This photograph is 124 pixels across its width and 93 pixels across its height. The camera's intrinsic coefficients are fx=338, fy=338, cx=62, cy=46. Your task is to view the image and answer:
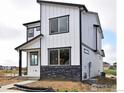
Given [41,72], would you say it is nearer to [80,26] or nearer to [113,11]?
[80,26]

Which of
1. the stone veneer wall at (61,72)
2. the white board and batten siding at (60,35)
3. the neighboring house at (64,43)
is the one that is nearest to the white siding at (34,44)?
the neighboring house at (64,43)

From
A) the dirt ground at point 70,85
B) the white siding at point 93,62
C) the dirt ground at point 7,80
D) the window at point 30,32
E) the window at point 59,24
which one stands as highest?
the window at point 59,24

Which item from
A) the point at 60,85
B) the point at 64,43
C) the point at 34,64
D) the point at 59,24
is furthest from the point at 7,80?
the point at 59,24

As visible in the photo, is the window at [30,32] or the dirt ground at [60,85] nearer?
the dirt ground at [60,85]

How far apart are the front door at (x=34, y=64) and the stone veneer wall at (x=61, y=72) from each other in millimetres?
113

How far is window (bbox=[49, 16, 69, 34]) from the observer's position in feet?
19.9

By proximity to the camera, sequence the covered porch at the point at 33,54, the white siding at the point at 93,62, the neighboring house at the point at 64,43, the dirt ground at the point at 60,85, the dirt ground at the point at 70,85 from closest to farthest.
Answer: the dirt ground at the point at 70,85, the dirt ground at the point at 60,85, the white siding at the point at 93,62, the neighboring house at the point at 64,43, the covered porch at the point at 33,54

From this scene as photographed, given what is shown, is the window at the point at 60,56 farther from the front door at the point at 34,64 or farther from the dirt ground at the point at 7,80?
the dirt ground at the point at 7,80

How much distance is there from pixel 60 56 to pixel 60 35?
0.39 metres

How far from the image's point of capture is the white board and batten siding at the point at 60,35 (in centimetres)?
591

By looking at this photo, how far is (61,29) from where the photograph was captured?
20.3ft

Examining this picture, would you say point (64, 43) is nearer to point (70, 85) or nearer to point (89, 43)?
point (89, 43)

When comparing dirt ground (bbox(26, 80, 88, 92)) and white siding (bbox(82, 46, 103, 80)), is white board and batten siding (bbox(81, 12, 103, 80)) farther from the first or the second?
dirt ground (bbox(26, 80, 88, 92))

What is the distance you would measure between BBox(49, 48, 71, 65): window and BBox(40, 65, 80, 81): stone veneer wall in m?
0.09
